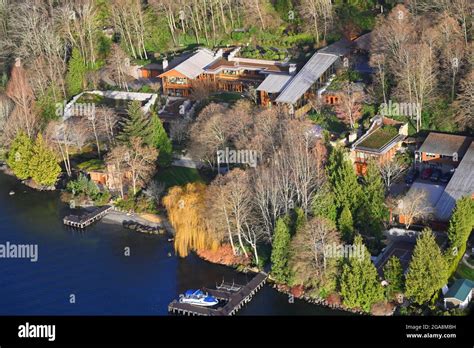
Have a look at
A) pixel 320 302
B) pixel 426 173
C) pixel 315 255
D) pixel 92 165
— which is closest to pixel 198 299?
pixel 320 302

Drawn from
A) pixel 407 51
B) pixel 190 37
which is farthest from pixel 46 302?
pixel 190 37

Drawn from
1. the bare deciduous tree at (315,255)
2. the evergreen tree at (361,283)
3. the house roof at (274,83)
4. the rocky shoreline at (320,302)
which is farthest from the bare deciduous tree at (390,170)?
the house roof at (274,83)

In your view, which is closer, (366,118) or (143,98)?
(366,118)

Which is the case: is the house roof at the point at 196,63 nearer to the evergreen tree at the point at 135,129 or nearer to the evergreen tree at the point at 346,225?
the evergreen tree at the point at 135,129

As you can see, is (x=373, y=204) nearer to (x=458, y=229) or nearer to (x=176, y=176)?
(x=458, y=229)

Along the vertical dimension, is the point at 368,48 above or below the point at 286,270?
above

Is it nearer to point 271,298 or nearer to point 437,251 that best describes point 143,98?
point 271,298

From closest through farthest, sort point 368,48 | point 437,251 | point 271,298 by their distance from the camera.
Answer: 1. point 437,251
2. point 271,298
3. point 368,48
